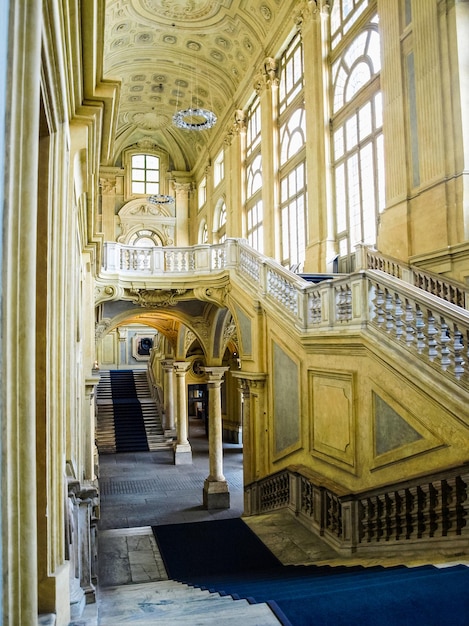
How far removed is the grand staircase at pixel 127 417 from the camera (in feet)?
72.9

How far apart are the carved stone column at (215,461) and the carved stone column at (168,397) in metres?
6.44

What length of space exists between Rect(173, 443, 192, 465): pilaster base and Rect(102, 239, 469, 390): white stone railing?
8272 mm

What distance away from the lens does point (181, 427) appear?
2002 centimetres

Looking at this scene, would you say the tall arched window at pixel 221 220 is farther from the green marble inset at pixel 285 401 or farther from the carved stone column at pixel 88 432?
the carved stone column at pixel 88 432

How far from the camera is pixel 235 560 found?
7656 mm

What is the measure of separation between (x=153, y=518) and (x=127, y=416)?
11694 millimetres

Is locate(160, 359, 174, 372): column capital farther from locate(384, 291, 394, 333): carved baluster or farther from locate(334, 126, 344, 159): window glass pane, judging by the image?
locate(384, 291, 394, 333): carved baluster

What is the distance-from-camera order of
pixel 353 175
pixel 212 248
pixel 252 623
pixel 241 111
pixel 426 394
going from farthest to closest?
pixel 241 111 → pixel 212 248 → pixel 353 175 → pixel 426 394 → pixel 252 623

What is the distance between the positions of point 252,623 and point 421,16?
1090cm

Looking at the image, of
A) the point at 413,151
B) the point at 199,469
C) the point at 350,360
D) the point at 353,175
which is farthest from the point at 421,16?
the point at 199,469

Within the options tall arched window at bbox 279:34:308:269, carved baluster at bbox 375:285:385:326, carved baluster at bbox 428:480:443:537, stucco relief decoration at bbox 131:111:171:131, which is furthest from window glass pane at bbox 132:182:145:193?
carved baluster at bbox 428:480:443:537

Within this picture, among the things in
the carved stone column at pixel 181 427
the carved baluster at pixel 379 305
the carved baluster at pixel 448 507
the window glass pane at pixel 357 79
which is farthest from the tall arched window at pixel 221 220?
the carved baluster at pixel 448 507

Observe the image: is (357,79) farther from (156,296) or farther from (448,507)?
(448,507)

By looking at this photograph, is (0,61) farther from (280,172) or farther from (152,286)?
(280,172)
